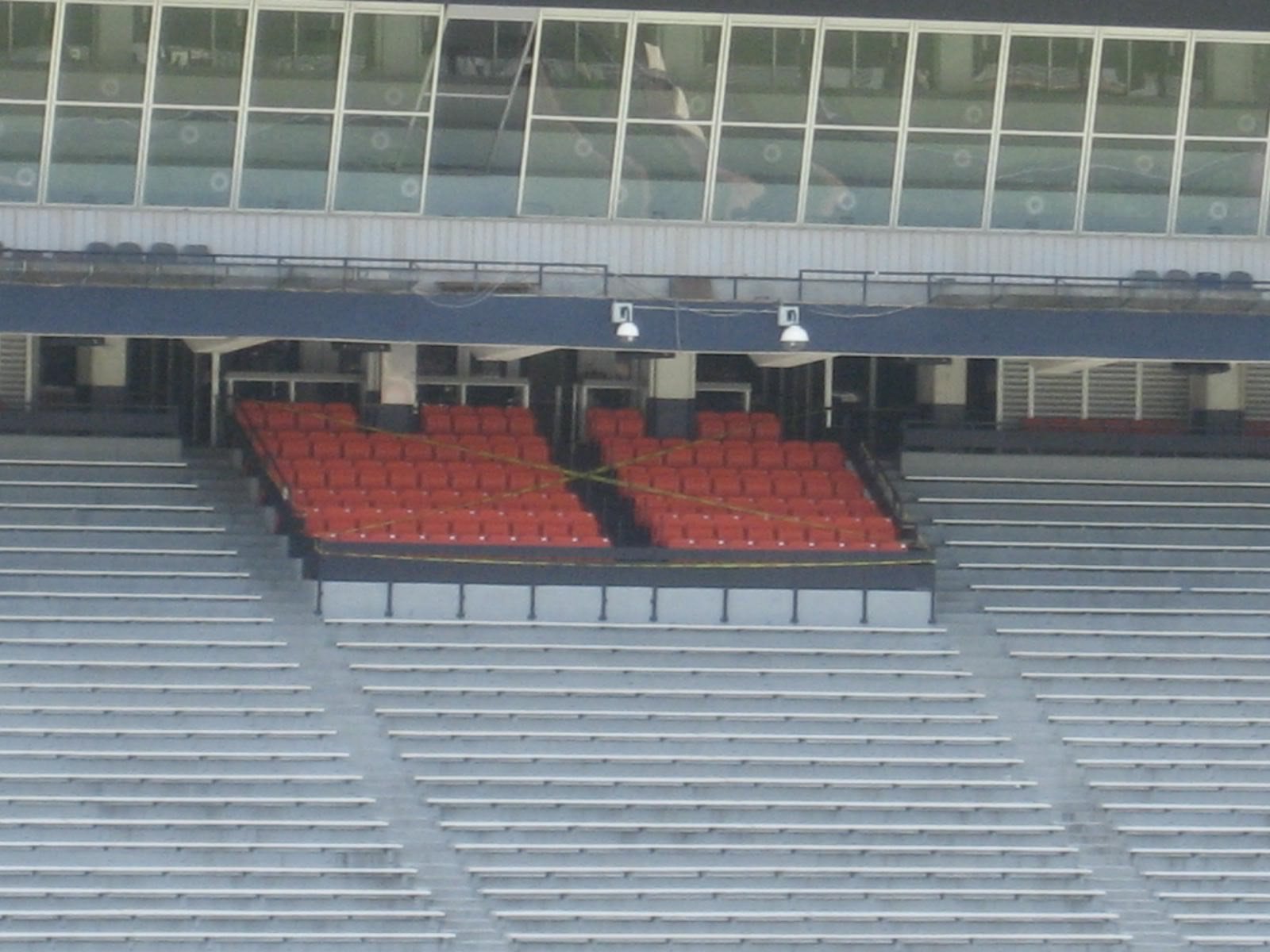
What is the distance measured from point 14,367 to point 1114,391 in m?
14.6

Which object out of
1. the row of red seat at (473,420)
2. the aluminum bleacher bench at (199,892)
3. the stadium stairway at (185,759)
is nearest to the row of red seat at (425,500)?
the stadium stairway at (185,759)

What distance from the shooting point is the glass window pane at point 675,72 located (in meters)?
38.5

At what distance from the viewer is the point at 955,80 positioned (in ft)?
129

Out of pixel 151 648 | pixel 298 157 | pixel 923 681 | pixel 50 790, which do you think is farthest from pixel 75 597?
pixel 923 681

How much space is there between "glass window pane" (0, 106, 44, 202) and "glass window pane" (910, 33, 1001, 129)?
10556 millimetres

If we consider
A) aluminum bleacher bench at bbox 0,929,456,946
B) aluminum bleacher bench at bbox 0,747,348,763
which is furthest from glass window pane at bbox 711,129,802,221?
aluminum bleacher bench at bbox 0,929,456,946

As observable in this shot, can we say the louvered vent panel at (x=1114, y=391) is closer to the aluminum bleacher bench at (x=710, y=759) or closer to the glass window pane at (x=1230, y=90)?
the glass window pane at (x=1230, y=90)

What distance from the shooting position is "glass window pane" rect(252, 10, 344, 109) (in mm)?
38125

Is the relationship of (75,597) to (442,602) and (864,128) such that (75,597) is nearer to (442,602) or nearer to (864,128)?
(442,602)

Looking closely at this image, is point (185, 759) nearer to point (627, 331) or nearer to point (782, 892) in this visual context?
point (782, 892)

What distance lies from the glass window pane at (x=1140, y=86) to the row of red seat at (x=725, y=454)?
17.8 ft

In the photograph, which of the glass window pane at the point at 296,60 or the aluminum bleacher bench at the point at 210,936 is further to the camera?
the glass window pane at the point at 296,60

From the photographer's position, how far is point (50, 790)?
32875mm

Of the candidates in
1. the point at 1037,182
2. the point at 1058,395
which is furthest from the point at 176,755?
the point at 1058,395
